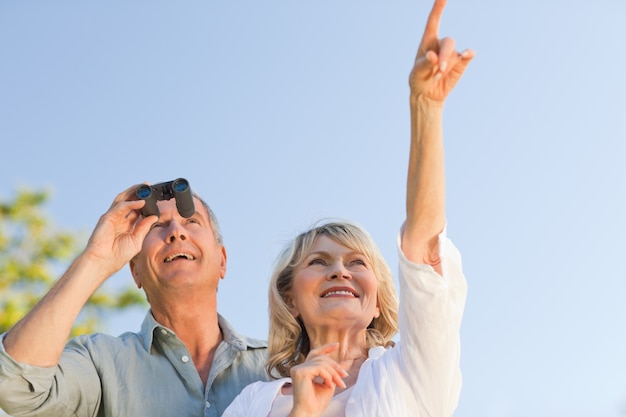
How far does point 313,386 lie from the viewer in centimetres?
307

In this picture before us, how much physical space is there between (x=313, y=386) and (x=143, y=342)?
185 centimetres

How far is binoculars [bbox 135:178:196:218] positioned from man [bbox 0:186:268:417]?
41 millimetres

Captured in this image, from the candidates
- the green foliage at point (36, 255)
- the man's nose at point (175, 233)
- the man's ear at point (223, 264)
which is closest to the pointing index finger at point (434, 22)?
the man's nose at point (175, 233)

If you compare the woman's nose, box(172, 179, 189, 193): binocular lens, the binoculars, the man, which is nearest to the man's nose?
the man

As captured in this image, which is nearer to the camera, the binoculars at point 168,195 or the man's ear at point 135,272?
the binoculars at point 168,195

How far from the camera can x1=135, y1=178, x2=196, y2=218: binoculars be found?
426 cm

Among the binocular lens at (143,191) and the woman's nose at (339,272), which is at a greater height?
the binocular lens at (143,191)

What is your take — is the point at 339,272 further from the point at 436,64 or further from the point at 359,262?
the point at 436,64

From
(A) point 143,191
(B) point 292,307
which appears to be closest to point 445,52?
(B) point 292,307

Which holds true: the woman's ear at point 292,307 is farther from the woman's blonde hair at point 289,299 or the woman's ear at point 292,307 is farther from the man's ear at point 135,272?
the man's ear at point 135,272

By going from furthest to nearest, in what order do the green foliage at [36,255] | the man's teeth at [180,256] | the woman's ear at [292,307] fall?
the green foliage at [36,255] → the man's teeth at [180,256] → the woman's ear at [292,307]

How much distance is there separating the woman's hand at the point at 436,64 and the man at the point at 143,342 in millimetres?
1766

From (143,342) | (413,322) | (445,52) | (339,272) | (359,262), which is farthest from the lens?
(143,342)

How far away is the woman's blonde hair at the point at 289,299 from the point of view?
3.83m
